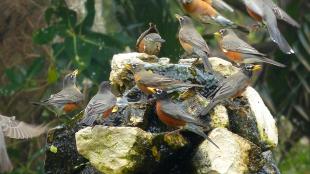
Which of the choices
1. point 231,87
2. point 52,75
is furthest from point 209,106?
→ point 52,75

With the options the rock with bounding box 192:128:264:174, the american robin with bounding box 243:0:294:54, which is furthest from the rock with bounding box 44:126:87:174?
the american robin with bounding box 243:0:294:54

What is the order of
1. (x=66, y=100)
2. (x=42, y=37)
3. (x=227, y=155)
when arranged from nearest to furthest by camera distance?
(x=227, y=155) → (x=66, y=100) → (x=42, y=37)

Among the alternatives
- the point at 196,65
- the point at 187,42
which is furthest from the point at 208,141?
the point at 187,42

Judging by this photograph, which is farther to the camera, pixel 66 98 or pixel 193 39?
pixel 66 98

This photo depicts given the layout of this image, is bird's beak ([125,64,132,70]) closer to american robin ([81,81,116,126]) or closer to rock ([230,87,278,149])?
american robin ([81,81,116,126])

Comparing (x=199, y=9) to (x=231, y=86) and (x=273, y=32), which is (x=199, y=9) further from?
(x=231, y=86)

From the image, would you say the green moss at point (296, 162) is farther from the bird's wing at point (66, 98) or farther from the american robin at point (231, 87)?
the american robin at point (231, 87)

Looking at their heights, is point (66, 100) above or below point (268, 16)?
below
